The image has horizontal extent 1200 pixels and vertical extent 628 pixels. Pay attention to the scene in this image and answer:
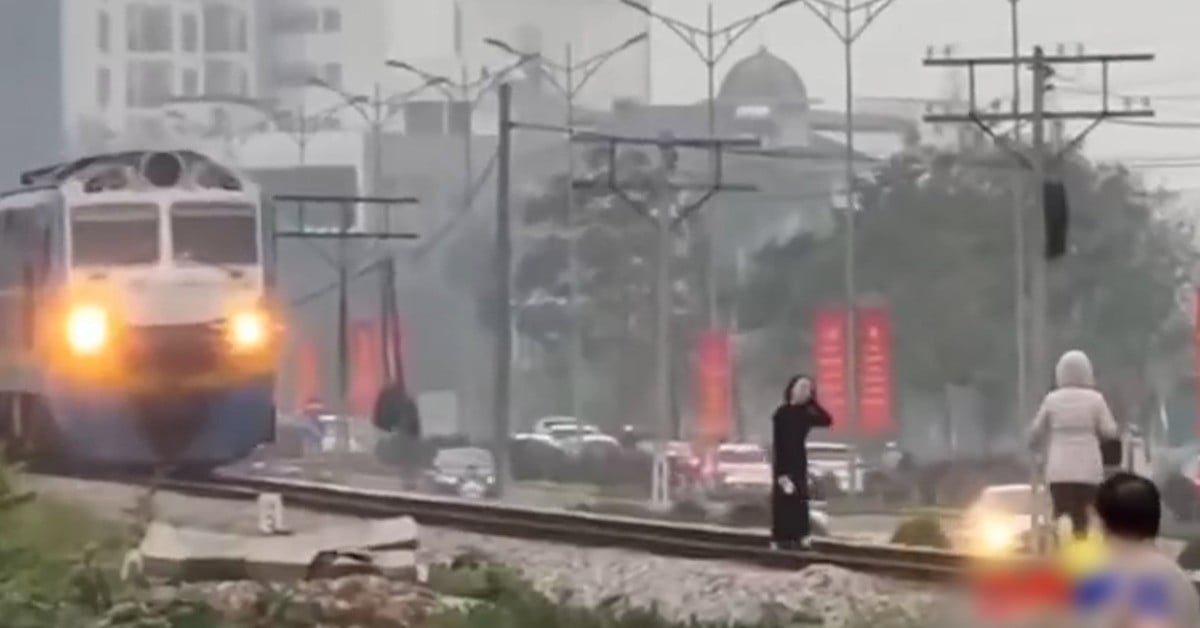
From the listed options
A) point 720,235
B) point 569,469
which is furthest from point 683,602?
point 720,235

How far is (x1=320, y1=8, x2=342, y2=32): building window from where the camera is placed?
1171cm

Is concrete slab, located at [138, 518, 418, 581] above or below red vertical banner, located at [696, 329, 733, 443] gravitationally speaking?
below

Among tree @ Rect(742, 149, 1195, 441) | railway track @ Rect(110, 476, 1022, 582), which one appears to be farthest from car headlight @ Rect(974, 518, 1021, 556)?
tree @ Rect(742, 149, 1195, 441)

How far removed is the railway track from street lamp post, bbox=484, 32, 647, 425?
6.38 ft

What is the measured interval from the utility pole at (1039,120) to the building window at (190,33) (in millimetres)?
4952

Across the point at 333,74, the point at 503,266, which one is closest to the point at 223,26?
A: the point at 333,74

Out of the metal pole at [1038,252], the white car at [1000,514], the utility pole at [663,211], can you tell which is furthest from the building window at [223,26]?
the metal pole at [1038,252]

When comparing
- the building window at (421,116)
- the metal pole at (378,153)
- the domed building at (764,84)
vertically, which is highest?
the domed building at (764,84)

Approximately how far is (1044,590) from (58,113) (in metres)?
7.84

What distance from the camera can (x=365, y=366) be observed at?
11.3m

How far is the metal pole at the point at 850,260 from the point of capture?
44.2ft

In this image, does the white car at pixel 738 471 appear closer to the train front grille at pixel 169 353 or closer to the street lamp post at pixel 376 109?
the street lamp post at pixel 376 109

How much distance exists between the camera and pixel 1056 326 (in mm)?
16453

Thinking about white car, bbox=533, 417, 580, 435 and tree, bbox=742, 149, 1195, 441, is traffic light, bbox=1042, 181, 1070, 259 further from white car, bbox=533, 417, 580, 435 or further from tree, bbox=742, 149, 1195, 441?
tree, bbox=742, 149, 1195, 441
